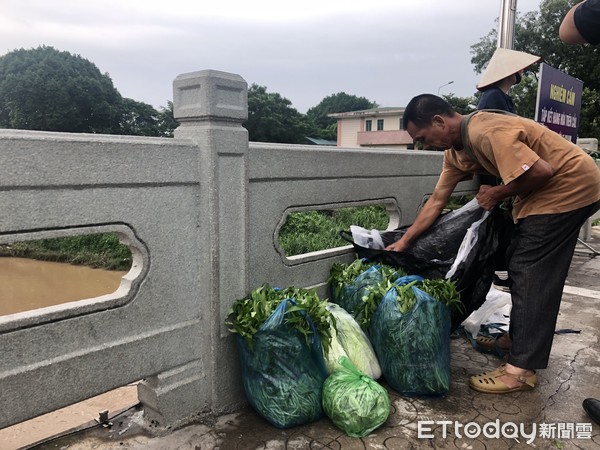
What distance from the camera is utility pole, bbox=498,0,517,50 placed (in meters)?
5.72

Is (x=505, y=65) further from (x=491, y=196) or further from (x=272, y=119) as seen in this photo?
(x=272, y=119)

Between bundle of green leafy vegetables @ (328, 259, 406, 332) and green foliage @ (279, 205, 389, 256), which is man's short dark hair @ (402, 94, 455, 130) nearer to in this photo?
bundle of green leafy vegetables @ (328, 259, 406, 332)

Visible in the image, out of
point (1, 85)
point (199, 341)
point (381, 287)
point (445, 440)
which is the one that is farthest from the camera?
point (1, 85)

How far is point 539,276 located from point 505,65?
1.73 metres

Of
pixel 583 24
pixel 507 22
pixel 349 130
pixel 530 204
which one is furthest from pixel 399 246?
pixel 349 130

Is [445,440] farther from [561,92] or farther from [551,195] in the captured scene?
[561,92]

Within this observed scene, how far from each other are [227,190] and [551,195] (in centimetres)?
165

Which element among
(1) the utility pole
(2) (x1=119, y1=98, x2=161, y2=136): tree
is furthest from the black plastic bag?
(2) (x1=119, y1=98, x2=161, y2=136): tree

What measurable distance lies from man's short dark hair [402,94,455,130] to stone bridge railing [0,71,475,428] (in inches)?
23.5

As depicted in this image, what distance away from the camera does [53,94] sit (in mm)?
29500

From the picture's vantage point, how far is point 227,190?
7.91ft

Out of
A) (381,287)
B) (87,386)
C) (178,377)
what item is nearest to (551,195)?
(381,287)

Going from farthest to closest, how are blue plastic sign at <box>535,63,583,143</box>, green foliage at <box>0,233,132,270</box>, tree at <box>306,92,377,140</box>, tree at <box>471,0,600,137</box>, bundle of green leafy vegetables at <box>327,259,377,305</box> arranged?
tree at <box>306,92,377,140</box>
tree at <box>471,0,600,137</box>
green foliage at <box>0,233,132,270</box>
blue plastic sign at <box>535,63,583,143</box>
bundle of green leafy vegetables at <box>327,259,377,305</box>

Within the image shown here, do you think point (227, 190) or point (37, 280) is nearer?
point (227, 190)
